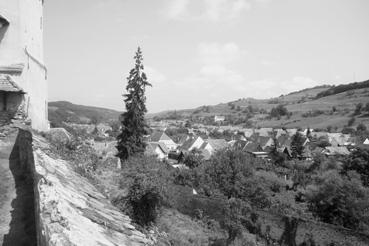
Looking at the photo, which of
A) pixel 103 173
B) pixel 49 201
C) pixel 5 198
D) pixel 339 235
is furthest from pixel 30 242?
pixel 339 235

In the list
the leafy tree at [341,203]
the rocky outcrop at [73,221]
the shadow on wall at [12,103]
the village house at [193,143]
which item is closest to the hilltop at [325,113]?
the village house at [193,143]

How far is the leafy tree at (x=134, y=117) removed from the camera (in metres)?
27.0

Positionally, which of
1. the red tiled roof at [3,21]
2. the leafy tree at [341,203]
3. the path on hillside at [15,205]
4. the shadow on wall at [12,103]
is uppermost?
the red tiled roof at [3,21]

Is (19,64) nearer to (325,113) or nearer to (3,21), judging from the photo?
(3,21)

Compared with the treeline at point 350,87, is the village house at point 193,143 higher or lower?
lower

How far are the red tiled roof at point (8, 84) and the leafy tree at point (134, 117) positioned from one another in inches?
684

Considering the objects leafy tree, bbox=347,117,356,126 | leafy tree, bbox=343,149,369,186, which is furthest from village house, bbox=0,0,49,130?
leafy tree, bbox=347,117,356,126

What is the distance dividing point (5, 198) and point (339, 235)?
17.6m

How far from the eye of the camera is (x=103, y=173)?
885 cm

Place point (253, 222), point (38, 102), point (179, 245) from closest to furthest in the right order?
point (179, 245)
point (38, 102)
point (253, 222)

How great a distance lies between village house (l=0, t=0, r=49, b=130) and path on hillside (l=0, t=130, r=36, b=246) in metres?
2.35

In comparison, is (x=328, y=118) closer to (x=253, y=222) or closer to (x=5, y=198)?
(x=253, y=222)

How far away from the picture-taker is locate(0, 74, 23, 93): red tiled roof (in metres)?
9.24

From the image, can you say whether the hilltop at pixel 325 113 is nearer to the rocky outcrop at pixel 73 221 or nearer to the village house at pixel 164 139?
the village house at pixel 164 139
